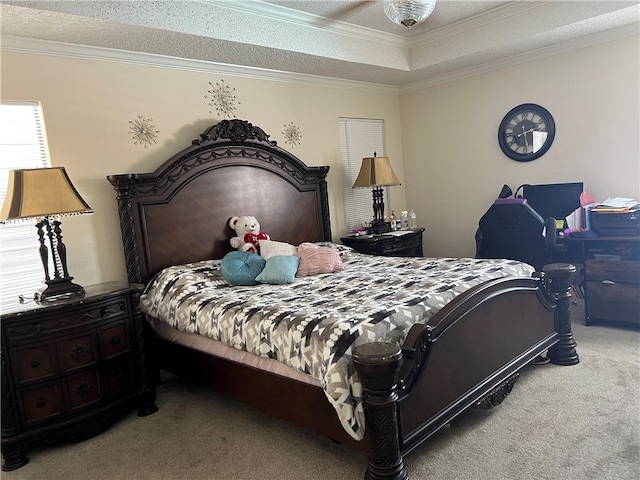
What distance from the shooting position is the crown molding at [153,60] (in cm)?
287

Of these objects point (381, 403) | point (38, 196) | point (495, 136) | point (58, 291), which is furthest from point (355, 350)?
point (495, 136)

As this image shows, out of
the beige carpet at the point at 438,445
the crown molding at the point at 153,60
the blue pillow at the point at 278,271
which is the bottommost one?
the beige carpet at the point at 438,445

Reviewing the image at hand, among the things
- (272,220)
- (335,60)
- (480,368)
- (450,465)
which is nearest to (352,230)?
(272,220)

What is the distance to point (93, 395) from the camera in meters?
2.62

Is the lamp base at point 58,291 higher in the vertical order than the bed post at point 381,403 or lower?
higher

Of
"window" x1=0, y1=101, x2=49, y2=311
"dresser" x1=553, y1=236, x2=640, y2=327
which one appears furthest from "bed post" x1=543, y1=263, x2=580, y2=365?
"window" x1=0, y1=101, x2=49, y2=311

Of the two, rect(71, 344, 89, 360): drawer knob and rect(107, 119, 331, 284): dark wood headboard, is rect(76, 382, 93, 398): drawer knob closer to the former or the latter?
rect(71, 344, 89, 360): drawer knob

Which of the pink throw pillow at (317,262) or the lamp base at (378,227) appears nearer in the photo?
the pink throw pillow at (317,262)

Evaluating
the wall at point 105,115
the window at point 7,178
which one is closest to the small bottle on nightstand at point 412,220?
the wall at point 105,115

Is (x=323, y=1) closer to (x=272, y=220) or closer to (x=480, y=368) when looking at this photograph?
(x=272, y=220)

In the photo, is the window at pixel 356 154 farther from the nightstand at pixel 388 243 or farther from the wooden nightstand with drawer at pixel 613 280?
the wooden nightstand with drawer at pixel 613 280

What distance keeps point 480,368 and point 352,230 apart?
8.70 ft

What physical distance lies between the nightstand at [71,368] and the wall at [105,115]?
0.46 m

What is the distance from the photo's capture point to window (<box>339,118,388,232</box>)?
482cm
